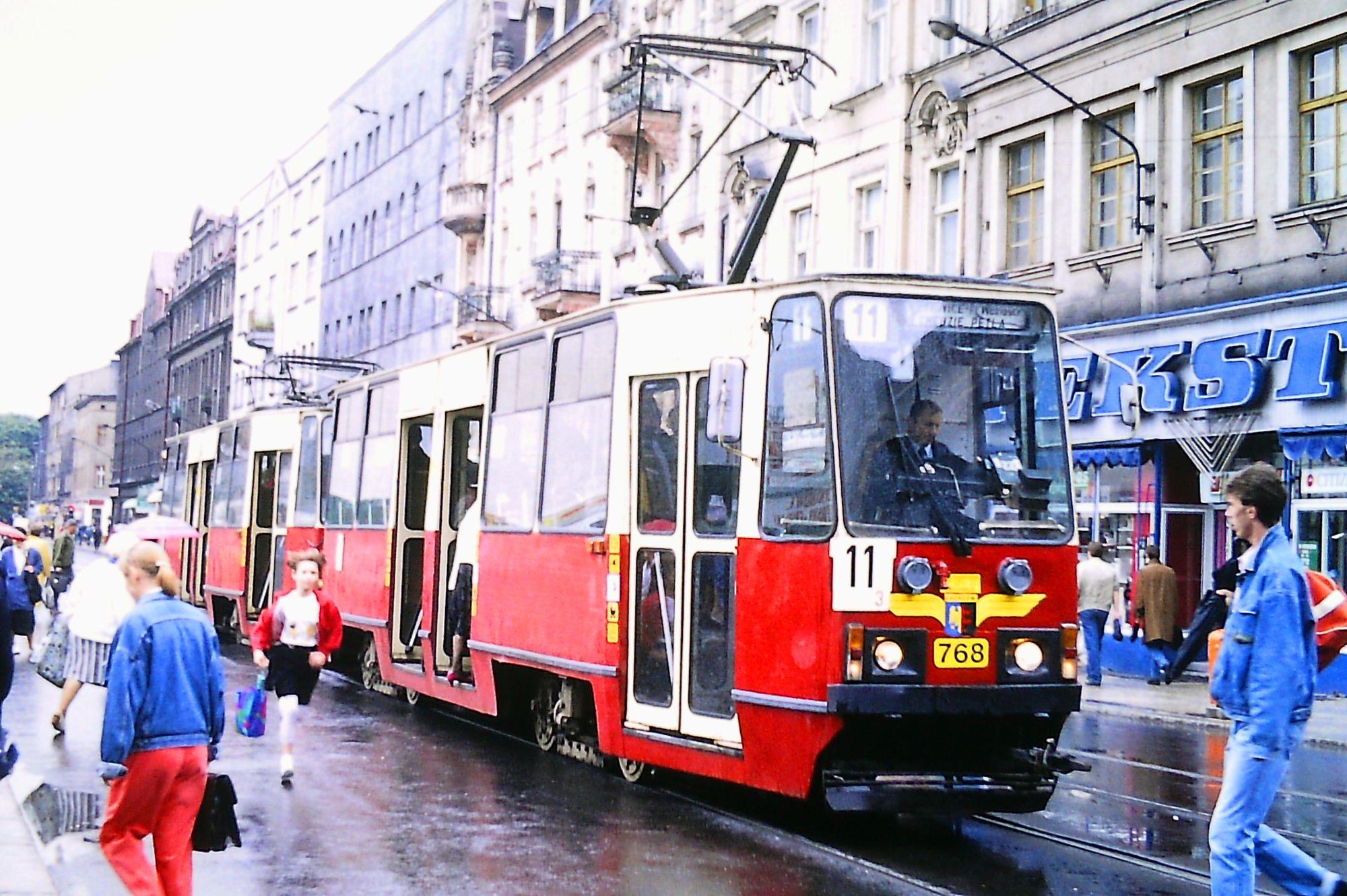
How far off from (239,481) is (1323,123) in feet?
51.2

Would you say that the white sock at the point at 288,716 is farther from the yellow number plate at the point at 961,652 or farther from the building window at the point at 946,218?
→ the building window at the point at 946,218

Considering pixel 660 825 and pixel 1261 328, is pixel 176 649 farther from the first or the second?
pixel 1261 328

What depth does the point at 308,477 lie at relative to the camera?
20828mm

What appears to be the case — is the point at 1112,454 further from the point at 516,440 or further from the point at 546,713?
the point at 546,713

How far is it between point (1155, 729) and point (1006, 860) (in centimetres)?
849

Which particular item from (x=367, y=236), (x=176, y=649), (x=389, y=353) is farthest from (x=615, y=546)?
(x=367, y=236)

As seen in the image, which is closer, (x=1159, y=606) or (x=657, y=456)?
(x=657, y=456)

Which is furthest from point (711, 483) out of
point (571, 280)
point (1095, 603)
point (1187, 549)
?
point (571, 280)

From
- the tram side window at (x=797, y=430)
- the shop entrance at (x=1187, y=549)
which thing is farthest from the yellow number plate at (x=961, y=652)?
the shop entrance at (x=1187, y=549)

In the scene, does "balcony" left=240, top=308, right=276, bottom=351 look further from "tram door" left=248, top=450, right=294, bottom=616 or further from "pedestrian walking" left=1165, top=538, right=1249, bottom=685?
"pedestrian walking" left=1165, top=538, right=1249, bottom=685

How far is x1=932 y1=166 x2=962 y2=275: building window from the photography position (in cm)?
2720

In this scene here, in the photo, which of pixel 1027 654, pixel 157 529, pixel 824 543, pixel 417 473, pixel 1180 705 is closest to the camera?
pixel 824 543

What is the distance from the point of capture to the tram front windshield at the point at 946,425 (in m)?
9.54

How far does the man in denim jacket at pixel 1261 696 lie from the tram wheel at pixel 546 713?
22.3 feet
